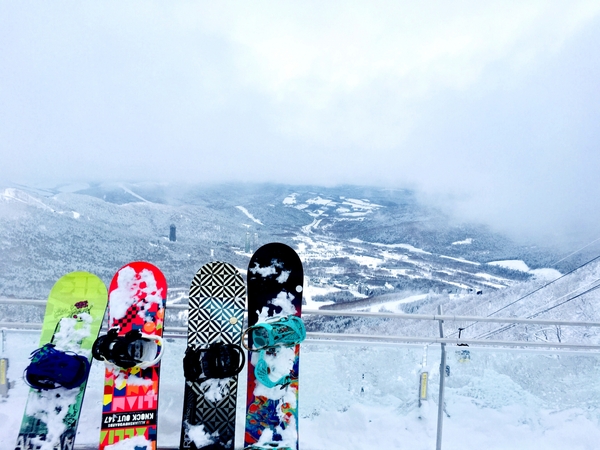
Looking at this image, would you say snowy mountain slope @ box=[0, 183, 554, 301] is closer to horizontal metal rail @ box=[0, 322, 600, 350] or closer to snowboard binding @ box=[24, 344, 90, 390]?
horizontal metal rail @ box=[0, 322, 600, 350]

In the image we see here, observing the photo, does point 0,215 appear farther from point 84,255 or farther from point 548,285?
point 548,285

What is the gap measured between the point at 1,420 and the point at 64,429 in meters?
0.37

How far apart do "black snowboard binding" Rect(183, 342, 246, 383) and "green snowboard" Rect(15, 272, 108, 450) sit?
54 cm

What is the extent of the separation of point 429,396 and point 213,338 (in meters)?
1.22

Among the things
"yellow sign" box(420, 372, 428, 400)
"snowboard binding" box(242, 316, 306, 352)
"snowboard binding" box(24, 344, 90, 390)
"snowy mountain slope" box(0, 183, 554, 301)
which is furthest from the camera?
"snowy mountain slope" box(0, 183, 554, 301)

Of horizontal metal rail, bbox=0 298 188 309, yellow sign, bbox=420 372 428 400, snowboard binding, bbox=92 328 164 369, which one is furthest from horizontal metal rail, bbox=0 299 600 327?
yellow sign, bbox=420 372 428 400

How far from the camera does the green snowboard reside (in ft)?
5.76

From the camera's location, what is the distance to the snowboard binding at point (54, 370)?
1.74 meters

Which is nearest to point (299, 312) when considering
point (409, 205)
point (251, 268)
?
point (251, 268)

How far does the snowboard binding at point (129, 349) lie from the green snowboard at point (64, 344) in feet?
0.51

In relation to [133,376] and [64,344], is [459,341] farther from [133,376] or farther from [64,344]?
[64,344]

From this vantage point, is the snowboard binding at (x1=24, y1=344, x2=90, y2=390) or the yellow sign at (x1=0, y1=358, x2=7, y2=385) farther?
the yellow sign at (x1=0, y1=358, x2=7, y2=385)

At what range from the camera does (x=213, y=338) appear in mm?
1930

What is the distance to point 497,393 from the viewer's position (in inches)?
79.1
